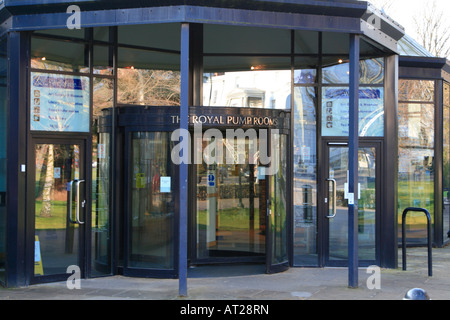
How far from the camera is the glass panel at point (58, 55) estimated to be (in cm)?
824

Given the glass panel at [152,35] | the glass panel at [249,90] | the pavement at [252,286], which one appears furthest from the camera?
the glass panel at [249,90]

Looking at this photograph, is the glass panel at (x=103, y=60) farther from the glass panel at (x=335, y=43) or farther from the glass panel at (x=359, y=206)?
the glass panel at (x=359, y=206)

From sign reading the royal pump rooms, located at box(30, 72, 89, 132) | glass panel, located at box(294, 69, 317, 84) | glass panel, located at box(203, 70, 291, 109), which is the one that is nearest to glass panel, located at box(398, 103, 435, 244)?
glass panel, located at box(294, 69, 317, 84)

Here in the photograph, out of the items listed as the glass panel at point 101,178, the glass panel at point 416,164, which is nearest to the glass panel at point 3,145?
the glass panel at point 101,178

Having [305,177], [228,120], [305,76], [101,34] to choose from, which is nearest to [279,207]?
[305,177]

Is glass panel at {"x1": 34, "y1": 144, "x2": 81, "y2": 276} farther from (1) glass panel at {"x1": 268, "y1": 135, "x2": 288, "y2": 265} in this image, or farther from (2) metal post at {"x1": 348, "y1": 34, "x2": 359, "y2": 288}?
(2) metal post at {"x1": 348, "y1": 34, "x2": 359, "y2": 288}

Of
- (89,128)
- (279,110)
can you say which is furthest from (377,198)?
(89,128)

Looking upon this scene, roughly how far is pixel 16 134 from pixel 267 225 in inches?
161

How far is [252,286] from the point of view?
26.5 ft

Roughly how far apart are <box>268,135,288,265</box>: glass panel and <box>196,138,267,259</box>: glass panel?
549 millimetres

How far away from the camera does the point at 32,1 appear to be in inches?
298

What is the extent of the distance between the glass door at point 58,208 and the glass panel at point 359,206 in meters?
4.31

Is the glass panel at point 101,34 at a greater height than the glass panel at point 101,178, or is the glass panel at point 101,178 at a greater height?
the glass panel at point 101,34
